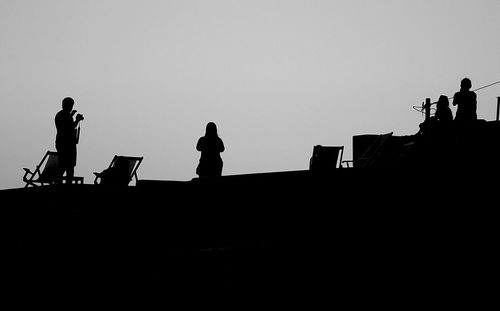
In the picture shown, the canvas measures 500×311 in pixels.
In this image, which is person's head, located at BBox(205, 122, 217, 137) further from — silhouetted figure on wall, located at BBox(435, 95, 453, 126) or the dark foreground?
silhouetted figure on wall, located at BBox(435, 95, 453, 126)

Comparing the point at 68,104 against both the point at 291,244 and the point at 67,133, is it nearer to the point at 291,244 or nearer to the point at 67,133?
the point at 67,133

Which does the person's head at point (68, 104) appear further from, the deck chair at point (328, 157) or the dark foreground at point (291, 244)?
the deck chair at point (328, 157)

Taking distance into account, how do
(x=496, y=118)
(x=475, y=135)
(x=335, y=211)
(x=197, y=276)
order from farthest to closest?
(x=496, y=118) < (x=475, y=135) < (x=335, y=211) < (x=197, y=276)

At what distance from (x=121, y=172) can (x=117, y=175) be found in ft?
0.33

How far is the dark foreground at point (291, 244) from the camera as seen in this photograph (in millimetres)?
10125

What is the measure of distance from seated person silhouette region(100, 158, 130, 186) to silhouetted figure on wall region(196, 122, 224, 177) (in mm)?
2379

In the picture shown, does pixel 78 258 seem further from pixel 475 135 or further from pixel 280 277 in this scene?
pixel 475 135

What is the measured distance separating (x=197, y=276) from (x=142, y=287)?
3.09ft

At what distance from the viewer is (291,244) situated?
34.6 ft

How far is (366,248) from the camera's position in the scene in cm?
1048

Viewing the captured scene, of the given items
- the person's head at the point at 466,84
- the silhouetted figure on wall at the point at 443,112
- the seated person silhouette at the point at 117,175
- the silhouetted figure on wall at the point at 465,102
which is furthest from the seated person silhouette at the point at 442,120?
the seated person silhouette at the point at 117,175

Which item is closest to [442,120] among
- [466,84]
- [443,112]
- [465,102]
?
[443,112]

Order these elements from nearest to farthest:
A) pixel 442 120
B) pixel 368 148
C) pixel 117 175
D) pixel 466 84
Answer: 1. pixel 466 84
2. pixel 442 120
3. pixel 117 175
4. pixel 368 148

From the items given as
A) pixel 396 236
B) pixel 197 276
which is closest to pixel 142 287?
pixel 197 276
